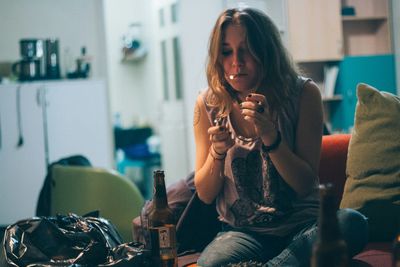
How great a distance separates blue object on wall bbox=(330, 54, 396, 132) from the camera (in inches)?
208

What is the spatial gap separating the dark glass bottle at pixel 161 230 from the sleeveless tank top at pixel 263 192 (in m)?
0.27

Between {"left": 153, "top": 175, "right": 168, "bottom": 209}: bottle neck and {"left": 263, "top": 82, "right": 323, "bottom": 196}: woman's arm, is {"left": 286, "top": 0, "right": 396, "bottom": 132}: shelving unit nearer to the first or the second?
{"left": 263, "top": 82, "right": 323, "bottom": 196}: woman's arm

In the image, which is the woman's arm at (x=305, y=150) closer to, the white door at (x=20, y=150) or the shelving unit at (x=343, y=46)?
the shelving unit at (x=343, y=46)

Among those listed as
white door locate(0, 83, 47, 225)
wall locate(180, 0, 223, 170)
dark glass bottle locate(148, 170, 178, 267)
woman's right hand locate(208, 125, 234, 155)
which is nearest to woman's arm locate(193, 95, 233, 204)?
woman's right hand locate(208, 125, 234, 155)

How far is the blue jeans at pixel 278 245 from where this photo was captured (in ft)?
5.90

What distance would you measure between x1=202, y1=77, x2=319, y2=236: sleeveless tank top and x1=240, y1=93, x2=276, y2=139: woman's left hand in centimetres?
11

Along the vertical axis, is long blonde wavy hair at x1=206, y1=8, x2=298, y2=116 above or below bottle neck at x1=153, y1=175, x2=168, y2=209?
above

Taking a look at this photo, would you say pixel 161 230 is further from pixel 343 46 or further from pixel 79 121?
pixel 343 46

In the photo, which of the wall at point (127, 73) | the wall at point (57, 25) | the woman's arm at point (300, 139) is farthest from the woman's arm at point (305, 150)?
the wall at point (127, 73)

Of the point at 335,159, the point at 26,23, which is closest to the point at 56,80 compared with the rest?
the point at 26,23

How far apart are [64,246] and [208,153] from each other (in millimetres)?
554

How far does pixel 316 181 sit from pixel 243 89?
37 centimetres

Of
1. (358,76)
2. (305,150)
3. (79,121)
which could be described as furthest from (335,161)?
(79,121)

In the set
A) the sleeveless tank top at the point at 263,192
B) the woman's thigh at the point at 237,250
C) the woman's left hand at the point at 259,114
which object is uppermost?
the woman's left hand at the point at 259,114
